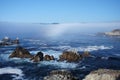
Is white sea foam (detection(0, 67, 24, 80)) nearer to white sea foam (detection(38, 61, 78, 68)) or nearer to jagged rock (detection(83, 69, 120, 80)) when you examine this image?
white sea foam (detection(38, 61, 78, 68))

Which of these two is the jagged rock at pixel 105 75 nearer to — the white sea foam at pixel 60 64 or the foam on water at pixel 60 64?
the foam on water at pixel 60 64

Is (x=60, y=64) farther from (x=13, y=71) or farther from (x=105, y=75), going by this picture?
(x=105, y=75)

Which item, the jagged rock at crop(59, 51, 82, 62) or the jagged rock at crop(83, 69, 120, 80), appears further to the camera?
the jagged rock at crop(59, 51, 82, 62)

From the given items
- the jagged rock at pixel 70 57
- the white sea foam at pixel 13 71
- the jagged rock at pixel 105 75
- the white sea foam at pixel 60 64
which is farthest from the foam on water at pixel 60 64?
the jagged rock at pixel 105 75

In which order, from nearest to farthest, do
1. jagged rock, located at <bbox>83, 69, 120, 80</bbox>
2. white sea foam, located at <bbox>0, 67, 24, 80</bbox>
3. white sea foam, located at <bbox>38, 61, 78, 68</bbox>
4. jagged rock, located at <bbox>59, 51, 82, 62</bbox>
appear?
1. jagged rock, located at <bbox>83, 69, 120, 80</bbox>
2. white sea foam, located at <bbox>0, 67, 24, 80</bbox>
3. white sea foam, located at <bbox>38, 61, 78, 68</bbox>
4. jagged rock, located at <bbox>59, 51, 82, 62</bbox>

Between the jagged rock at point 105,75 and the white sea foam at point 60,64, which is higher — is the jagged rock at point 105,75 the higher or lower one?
the higher one

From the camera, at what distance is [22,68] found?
215 ft

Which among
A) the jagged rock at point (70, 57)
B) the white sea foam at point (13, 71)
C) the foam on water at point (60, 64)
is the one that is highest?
the jagged rock at point (70, 57)

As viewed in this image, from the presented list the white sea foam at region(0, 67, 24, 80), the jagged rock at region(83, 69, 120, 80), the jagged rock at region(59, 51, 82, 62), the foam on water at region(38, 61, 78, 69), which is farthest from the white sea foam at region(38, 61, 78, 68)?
the jagged rock at region(83, 69, 120, 80)

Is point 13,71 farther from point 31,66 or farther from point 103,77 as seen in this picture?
point 103,77

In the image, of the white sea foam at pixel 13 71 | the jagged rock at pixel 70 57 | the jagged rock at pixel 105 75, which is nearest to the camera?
the jagged rock at pixel 105 75

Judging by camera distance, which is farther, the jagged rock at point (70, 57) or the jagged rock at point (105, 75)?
the jagged rock at point (70, 57)

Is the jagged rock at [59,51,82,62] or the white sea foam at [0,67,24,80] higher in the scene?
the jagged rock at [59,51,82,62]

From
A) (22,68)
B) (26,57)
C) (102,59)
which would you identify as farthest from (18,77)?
(102,59)
